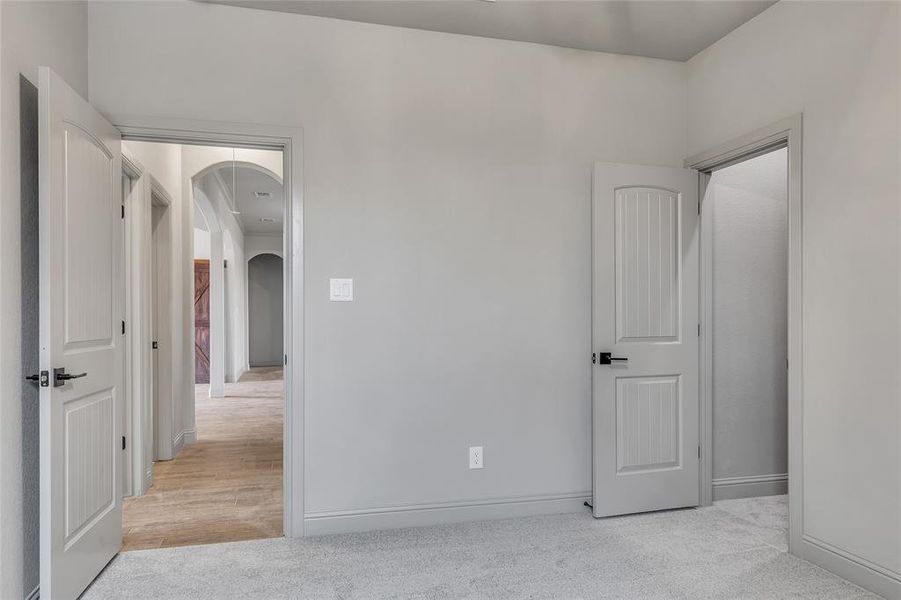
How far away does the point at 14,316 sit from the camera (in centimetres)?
204

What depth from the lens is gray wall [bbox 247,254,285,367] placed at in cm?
1259

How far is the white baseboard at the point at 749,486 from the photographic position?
348cm

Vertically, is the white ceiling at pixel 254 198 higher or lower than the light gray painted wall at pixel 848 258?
higher

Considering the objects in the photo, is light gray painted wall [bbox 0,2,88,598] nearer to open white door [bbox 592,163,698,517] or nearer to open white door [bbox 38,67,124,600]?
open white door [bbox 38,67,124,600]

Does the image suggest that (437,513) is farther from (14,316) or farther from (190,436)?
(190,436)

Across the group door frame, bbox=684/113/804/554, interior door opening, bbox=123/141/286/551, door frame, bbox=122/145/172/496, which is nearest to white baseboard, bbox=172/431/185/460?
interior door opening, bbox=123/141/286/551

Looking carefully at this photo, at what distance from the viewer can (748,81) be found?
9.96ft

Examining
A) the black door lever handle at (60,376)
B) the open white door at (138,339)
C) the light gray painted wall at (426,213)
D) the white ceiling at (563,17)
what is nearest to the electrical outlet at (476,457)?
the light gray painted wall at (426,213)

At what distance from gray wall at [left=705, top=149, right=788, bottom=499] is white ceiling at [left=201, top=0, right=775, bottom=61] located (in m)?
0.95

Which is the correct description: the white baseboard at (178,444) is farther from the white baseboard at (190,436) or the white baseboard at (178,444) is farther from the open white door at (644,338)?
the open white door at (644,338)

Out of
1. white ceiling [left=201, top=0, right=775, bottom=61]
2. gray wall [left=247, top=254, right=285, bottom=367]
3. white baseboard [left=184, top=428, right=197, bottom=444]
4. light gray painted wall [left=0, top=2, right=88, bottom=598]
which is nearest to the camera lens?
light gray painted wall [left=0, top=2, right=88, bottom=598]

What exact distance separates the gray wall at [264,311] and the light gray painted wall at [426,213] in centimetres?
1028

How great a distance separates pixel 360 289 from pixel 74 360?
1.34 meters

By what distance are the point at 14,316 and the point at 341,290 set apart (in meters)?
1.41
